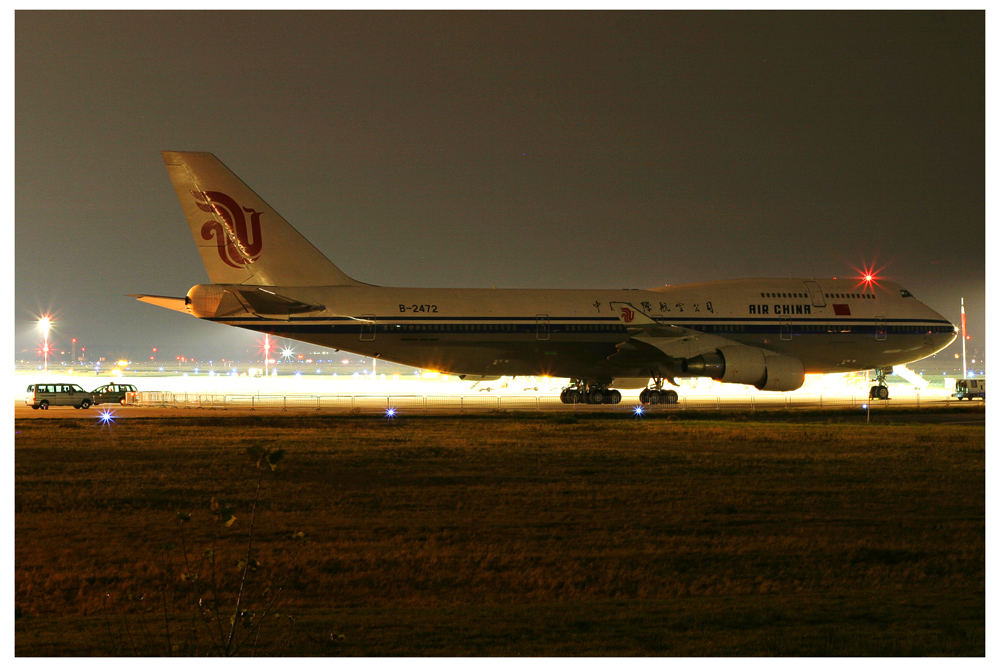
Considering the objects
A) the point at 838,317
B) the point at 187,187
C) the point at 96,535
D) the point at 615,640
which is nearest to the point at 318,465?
the point at 96,535

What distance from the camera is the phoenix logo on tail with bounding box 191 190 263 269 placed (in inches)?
1812

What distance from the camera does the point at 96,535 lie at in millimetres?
18078

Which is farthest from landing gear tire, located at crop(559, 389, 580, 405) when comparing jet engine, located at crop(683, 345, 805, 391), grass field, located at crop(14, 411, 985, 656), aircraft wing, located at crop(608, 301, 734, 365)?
grass field, located at crop(14, 411, 985, 656)

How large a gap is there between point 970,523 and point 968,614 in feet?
22.1

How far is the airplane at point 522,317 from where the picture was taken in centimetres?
4497

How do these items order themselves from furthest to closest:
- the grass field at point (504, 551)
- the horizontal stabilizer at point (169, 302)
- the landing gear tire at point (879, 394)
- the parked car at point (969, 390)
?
1. the parked car at point (969, 390)
2. the landing gear tire at point (879, 394)
3. the horizontal stabilizer at point (169, 302)
4. the grass field at point (504, 551)

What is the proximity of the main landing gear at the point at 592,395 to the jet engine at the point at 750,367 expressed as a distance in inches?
215

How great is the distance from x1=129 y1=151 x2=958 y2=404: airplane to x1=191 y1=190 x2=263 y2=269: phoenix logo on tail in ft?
0.15

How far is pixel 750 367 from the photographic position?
47.5m

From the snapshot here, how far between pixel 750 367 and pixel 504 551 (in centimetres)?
3304

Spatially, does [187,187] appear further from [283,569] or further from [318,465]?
[283,569]

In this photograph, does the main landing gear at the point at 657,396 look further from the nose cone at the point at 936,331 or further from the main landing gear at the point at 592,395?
the nose cone at the point at 936,331

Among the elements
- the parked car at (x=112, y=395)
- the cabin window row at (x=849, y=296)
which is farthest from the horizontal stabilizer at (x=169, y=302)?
the cabin window row at (x=849, y=296)

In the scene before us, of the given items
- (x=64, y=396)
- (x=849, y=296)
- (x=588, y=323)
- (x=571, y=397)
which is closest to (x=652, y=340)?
(x=588, y=323)
